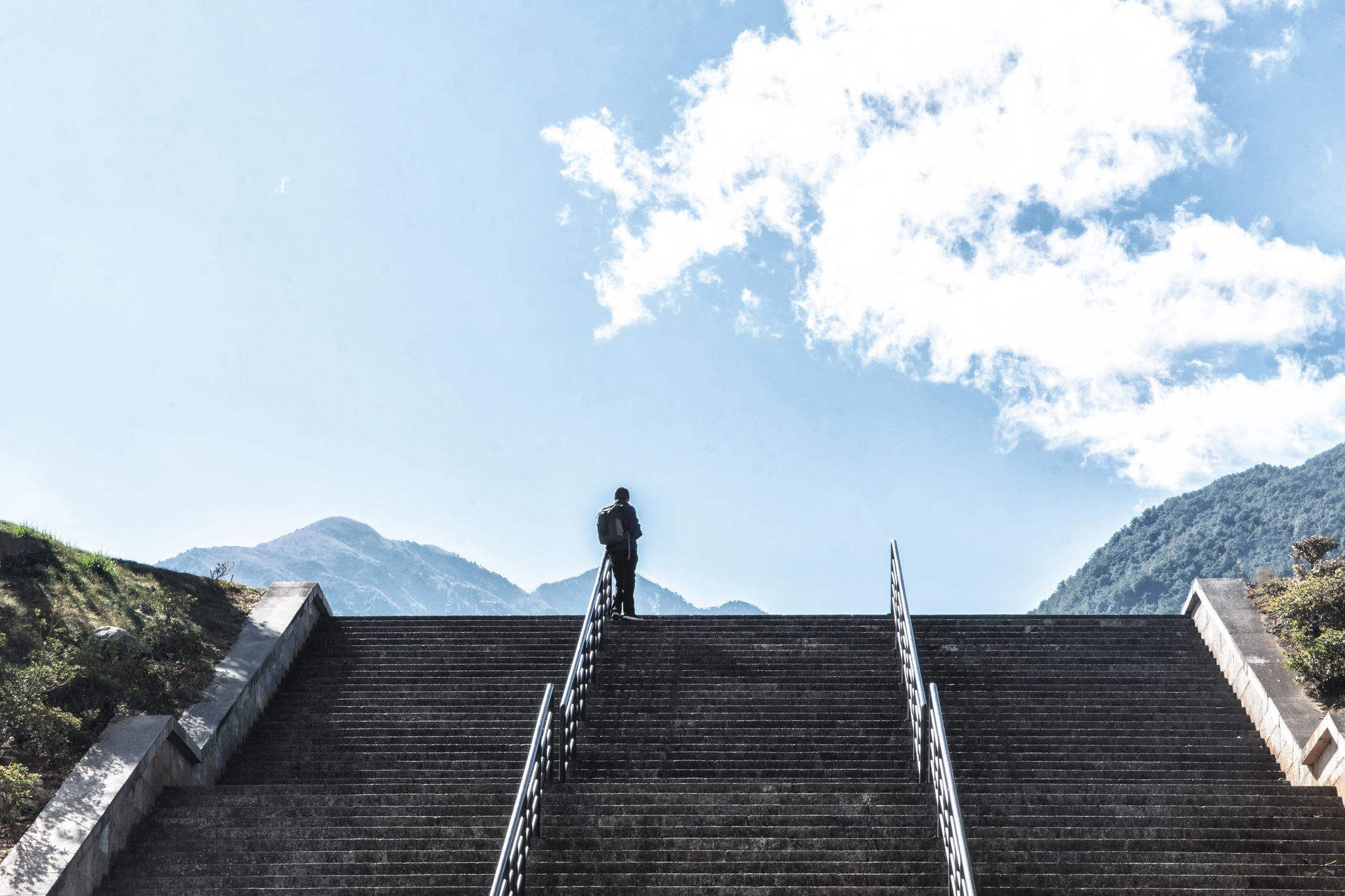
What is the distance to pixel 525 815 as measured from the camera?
22.3ft

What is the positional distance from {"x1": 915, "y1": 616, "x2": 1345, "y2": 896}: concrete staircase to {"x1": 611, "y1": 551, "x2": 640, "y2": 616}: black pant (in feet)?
10.5

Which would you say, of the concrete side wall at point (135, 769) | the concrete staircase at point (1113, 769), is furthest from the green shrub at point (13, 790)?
the concrete staircase at point (1113, 769)

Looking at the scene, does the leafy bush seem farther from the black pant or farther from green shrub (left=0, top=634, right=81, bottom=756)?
green shrub (left=0, top=634, right=81, bottom=756)

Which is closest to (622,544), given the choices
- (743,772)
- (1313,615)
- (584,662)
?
(584,662)

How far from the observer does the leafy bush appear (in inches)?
370

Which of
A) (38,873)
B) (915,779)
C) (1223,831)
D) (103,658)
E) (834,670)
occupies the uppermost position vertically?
(834,670)

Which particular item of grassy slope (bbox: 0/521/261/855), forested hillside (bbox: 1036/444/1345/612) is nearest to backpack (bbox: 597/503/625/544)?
grassy slope (bbox: 0/521/261/855)

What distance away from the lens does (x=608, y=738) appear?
923cm

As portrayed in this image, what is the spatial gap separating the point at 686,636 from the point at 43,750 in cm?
586

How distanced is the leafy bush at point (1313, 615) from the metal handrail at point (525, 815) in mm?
6800

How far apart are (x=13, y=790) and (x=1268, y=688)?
1022cm

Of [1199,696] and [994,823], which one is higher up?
[1199,696]

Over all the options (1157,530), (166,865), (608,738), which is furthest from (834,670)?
(1157,530)

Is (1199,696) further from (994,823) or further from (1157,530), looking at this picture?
(1157,530)
